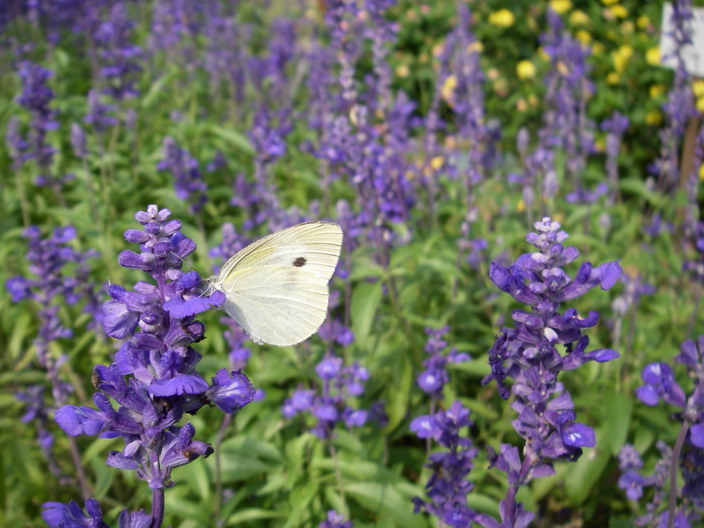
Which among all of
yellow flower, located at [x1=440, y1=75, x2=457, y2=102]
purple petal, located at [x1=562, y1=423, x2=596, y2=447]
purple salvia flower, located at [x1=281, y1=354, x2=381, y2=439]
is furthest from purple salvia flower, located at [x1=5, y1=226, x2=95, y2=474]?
yellow flower, located at [x1=440, y1=75, x2=457, y2=102]

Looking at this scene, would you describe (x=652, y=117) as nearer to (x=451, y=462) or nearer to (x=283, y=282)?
(x=451, y=462)

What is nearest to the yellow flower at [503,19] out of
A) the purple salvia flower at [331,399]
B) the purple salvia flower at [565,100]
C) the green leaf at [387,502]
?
the purple salvia flower at [565,100]

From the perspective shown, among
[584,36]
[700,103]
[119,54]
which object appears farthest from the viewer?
[584,36]

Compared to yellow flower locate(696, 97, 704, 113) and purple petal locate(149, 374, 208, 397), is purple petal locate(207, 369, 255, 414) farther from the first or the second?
yellow flower locate(696, 97, 704, 113)

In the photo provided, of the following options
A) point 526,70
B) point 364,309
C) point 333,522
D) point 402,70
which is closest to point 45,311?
point 364,309

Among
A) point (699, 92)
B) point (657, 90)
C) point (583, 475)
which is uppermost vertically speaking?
point (699, 92)
